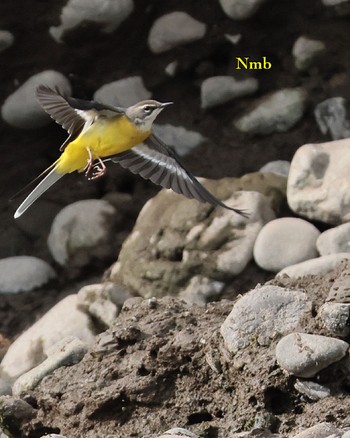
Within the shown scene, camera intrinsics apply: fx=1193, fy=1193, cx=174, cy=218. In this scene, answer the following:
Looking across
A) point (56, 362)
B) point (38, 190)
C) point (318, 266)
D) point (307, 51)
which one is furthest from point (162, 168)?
point (307, 51)

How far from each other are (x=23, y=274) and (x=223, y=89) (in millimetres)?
1640

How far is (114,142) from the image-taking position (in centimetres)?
509

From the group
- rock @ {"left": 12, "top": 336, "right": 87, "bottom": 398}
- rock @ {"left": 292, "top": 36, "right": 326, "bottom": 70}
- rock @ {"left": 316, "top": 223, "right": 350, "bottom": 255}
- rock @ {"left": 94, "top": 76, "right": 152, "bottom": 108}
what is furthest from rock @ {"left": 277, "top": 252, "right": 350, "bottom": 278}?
rock @ {"left": 94, "top": 76, "right": 152, "bottom": 108}

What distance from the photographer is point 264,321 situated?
4270 mm

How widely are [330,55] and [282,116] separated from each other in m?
0.46

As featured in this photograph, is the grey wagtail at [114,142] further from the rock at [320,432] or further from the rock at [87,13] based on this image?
the rock at [87,13]

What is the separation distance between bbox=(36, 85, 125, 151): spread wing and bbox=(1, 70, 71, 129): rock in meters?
1.87

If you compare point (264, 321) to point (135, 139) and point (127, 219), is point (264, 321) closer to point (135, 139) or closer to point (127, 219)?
point (135, 139)

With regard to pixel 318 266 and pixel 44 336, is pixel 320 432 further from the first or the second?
pixel 44 336

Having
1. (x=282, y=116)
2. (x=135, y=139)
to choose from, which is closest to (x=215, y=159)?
(x=282, y=116)

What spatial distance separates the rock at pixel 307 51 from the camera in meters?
7.02

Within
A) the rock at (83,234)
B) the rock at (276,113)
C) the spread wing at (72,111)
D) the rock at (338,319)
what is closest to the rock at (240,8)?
the rock at (276,113)

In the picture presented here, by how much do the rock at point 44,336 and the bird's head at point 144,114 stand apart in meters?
1.34

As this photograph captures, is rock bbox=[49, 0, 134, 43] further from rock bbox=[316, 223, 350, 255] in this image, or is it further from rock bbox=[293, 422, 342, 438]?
rock bbox=[293, 422, 342, 438]
